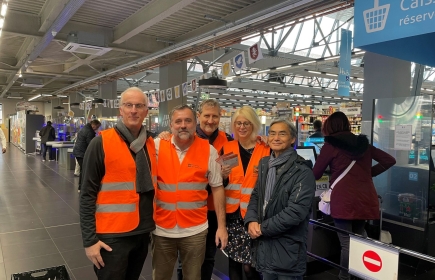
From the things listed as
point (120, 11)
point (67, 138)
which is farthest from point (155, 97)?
point (67, 138)

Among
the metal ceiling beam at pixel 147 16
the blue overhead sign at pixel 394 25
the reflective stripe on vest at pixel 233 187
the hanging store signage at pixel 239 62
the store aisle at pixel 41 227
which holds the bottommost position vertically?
the store aisle at pixel 41 227

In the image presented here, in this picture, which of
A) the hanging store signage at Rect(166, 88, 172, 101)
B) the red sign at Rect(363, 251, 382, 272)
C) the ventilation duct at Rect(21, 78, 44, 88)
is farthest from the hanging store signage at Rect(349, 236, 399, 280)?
the ventilation duct at Rect(21, 78, 44, 88)

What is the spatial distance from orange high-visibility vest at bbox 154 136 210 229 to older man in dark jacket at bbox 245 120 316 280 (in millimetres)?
368

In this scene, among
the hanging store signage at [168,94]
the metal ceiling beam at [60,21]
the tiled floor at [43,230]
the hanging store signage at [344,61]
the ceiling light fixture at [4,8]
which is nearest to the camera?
the tiled floor at [43,230]

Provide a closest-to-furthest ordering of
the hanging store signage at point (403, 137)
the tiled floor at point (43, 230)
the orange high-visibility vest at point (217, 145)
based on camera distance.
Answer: the orange high-visibility vest at point (217, 145) < the tiled floor at point (43, 230) < the hanging store signage at point (403, 137)

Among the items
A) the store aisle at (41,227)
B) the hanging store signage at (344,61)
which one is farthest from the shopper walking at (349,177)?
the hanging store signage at (344,61)

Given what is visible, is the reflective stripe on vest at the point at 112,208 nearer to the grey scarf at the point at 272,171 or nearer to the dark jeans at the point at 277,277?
the grey scarf at the point at 272,171

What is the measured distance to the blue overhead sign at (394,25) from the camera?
1.88 m

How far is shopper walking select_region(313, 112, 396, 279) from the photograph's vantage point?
9.64ft

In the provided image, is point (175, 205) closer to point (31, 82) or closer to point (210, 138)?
point (210, 138)

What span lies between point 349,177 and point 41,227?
4613 millimetres

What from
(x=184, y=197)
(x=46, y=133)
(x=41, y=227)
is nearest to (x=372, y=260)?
(x=184, y=197)

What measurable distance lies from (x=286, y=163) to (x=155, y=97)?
8.31 m

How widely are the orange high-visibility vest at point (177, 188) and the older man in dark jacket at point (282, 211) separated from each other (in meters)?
0.37
